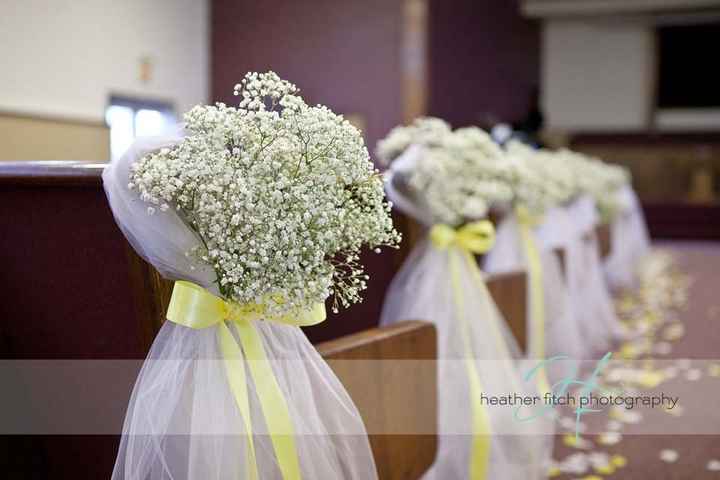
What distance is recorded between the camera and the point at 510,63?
11.9m

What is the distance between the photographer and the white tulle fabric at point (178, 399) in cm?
149

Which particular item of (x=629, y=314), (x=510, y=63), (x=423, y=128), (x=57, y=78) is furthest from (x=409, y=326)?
(x=510, y=63)

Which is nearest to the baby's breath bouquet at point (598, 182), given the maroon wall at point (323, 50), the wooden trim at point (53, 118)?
the maroon wall at point (323, 50)

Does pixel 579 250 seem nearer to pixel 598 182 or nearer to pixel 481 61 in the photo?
pixel 598 182

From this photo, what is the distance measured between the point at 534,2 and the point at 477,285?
1041 cm

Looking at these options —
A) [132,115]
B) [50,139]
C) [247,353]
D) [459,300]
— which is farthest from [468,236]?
[132,115]

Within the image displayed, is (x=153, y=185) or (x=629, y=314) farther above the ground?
(x=153, y=185)

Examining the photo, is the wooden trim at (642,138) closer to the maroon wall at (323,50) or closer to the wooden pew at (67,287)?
the maroon wall at (323,50)

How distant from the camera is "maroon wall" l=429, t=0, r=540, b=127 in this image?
9047mm

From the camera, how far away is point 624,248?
714 cm

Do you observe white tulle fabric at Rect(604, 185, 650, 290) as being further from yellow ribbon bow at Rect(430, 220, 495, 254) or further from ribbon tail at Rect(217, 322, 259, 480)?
ribbon tail at Rect(217, 322, 259, 480)

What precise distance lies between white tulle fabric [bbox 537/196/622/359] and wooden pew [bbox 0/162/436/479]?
10.1 feet

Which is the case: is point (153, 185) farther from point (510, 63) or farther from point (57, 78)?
point (510, 63)

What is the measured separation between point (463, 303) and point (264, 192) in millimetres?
1476
